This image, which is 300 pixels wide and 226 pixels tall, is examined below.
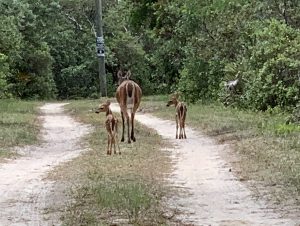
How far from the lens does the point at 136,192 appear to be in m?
10.4

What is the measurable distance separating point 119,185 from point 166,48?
1167 inches

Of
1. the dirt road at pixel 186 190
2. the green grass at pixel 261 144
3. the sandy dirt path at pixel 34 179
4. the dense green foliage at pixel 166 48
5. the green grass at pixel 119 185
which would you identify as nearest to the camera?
the green grass at pixel 119 185

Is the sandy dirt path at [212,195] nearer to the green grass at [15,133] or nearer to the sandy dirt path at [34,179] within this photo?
the sandy dirt path at [34,179]

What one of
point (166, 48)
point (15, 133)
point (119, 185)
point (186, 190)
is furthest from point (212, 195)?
point (166, 48)

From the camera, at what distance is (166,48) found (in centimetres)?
4044

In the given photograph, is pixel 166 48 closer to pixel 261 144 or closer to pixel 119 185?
pixel 261 144

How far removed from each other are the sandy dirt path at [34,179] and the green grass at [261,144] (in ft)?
11.0

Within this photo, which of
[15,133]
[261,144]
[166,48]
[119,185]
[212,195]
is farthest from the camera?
[166,48]

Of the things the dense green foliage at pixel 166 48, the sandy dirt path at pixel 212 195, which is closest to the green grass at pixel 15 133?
the sandy dirt path at pixel 212 195

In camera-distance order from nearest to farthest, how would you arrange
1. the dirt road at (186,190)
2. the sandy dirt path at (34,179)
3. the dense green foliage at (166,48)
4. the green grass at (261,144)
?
1. the dirt road at (186,190)
2. the sandy dirt path at (34,179)
3. the green grass at (261,144)
4. the dense green foliage at (166,48)

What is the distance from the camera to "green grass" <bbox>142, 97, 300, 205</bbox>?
447 inches

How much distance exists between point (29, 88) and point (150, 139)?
1434 inches

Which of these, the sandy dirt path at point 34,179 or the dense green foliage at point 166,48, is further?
the dense green foliage at point 166,48

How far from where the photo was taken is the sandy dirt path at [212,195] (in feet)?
29.7
